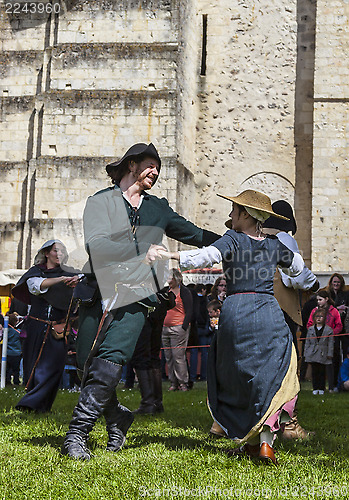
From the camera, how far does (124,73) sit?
19812mm

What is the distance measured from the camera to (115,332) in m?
4.79

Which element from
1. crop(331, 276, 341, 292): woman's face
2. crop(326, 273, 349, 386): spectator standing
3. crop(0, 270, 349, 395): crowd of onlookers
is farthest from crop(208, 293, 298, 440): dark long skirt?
crop(331, 276, 341, 292): woman's face

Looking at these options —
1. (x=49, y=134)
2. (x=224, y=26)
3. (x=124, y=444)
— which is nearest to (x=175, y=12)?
(x=224, y=26)

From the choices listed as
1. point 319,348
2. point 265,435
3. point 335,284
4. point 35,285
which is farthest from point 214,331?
point 265,435

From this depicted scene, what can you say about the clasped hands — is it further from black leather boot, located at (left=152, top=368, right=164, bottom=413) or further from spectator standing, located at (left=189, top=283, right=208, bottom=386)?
spectator standing, located at (left=189, top=283, right=208, bottom=386)

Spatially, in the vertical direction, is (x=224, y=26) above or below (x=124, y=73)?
above

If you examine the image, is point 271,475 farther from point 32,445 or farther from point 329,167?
point 329,167

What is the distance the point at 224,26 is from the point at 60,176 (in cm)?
694

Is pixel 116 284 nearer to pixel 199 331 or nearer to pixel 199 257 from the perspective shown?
pixel 199 257

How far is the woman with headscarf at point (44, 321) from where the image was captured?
24.3ft

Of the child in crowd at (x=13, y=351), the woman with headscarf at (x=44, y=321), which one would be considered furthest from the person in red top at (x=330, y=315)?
the child in crowd at (x=13, y=351)

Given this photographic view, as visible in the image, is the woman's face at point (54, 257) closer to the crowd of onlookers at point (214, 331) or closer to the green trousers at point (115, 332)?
the green trousers at point (115, 332)

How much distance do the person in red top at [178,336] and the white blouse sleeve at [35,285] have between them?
13.9 feet

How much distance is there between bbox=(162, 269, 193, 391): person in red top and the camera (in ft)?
37.0
